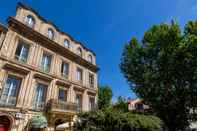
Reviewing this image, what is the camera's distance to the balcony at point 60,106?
47.0 ft

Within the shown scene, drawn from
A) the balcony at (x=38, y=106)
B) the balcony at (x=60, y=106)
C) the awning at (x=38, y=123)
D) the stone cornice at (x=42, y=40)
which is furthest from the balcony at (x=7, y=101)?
the stone cornice at (x=42, y=40)

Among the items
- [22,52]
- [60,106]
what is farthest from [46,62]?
[60,106]

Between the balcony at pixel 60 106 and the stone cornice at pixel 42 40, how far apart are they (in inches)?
232

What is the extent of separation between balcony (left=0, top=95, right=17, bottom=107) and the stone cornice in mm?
5995

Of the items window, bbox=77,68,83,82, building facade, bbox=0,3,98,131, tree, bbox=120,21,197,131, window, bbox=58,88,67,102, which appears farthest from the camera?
window, bbox=77,68,83,82

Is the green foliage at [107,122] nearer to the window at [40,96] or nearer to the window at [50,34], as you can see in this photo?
the window at [40,96]

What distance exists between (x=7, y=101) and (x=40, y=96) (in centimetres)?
300

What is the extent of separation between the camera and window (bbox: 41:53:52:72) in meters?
16.0

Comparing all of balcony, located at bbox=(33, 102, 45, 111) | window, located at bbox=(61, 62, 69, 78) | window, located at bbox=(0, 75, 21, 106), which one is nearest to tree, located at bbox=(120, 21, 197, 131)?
A: window, located at bbox=(61, 62, 69, 78)

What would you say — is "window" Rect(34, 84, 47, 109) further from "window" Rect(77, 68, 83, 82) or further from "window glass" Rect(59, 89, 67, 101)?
"window" Rect(77, 68, 83, 82)

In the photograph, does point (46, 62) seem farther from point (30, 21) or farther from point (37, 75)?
point (30, 21)

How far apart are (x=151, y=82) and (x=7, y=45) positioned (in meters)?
16.7

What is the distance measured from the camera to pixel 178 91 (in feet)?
63.3

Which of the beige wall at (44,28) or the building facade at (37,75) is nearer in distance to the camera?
the building facade at (37,75)
